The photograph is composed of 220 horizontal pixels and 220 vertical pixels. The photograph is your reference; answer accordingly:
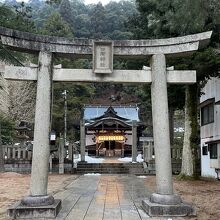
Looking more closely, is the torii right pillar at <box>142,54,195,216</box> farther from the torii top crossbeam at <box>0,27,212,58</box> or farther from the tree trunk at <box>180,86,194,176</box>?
the tree trunk at <box>180,86,194,176</box>

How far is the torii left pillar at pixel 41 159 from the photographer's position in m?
8.23

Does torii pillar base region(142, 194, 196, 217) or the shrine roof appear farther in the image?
the shrine roof

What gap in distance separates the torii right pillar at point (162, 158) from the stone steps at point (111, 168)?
13.6 meters

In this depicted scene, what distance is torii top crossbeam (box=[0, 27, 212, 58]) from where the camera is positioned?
30.0ft

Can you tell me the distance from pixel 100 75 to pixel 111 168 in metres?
15.4

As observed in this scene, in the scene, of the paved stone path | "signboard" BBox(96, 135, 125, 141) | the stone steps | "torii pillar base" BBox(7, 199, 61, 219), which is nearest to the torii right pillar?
the paved stone path

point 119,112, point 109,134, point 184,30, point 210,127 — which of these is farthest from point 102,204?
point 119,112

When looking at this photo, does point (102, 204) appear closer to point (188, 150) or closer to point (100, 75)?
point (100, 75)

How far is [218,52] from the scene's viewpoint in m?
13.2

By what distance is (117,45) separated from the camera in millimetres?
9484

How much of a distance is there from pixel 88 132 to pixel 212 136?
20642 mm

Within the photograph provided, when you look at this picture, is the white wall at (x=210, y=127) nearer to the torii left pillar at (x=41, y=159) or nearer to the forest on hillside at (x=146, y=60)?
the forest on hillside at (x=146, y=60)

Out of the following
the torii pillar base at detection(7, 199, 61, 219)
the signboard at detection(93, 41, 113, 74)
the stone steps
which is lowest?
the torii pillar base at detection(7, 199, 61, 219)

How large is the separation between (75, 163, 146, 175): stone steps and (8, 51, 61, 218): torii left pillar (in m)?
14.0
